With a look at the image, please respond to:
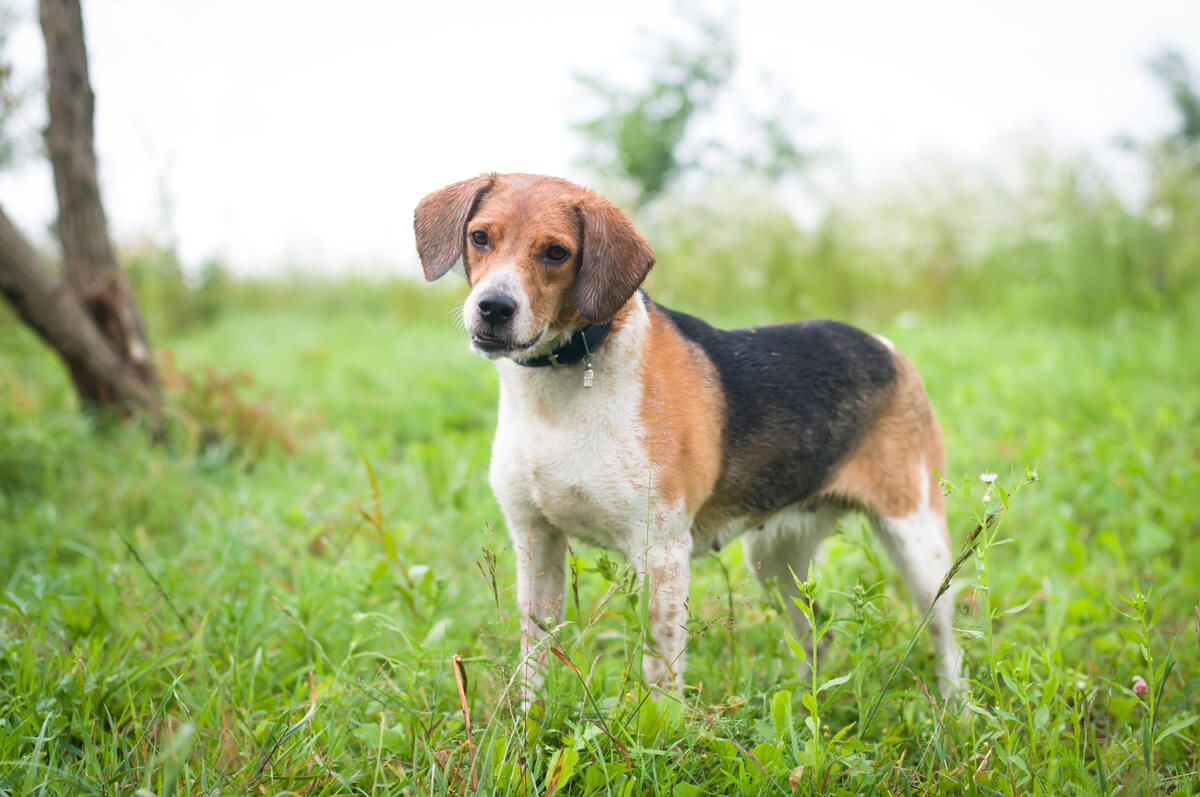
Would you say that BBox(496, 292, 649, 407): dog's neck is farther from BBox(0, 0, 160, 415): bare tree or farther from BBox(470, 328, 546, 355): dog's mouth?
BBox(0, 0, 160, 415): bare tree

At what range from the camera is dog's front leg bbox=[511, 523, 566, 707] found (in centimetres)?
243

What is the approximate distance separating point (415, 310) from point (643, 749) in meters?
10.1

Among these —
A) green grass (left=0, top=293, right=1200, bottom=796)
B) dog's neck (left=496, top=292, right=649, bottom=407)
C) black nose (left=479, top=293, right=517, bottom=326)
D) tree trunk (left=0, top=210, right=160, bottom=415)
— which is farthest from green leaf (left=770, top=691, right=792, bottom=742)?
tree trunk (left=0, top=210, right=160, bottom=415)

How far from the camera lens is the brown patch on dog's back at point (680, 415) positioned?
2.33 meters

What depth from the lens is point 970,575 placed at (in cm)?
369

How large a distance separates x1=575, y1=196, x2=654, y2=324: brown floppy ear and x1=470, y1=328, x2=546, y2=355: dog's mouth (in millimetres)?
174

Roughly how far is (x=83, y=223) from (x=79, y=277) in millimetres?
323

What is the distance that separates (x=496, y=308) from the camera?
2117 millimetres

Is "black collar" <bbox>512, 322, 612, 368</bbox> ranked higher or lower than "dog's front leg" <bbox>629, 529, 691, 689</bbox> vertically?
higher

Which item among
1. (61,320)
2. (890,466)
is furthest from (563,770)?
(61,320)

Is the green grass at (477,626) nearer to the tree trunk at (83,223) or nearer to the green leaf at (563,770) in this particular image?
the green leaf at (563,770)

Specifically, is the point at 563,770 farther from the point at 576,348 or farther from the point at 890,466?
the point at 890,466

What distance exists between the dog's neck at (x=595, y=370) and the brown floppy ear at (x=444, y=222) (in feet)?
1.18

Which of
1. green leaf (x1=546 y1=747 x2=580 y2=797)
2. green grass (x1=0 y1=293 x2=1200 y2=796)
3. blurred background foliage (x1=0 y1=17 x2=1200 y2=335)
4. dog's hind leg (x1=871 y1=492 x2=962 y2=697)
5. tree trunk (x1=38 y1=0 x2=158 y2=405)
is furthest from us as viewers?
blurred background foliage (x1=0 y1=17 x2=1200 y2=335)
